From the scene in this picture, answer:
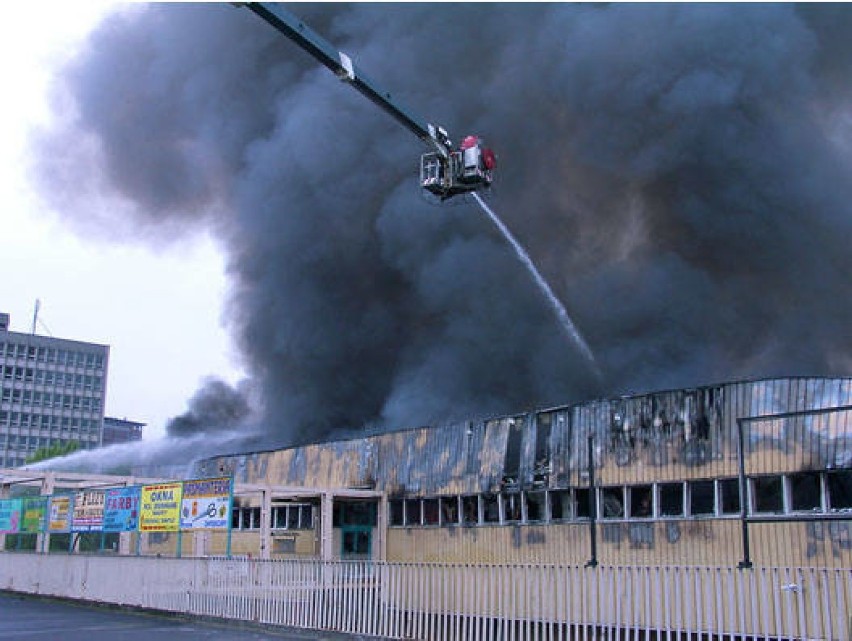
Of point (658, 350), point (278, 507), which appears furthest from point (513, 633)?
point (658, 350)

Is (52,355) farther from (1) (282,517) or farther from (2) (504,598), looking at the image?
(2) (504,598)

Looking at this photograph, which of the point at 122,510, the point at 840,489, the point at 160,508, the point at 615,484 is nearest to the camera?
the point at 840,489

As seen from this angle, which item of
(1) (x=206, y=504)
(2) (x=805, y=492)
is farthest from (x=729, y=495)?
(1) (x=206, y=504)

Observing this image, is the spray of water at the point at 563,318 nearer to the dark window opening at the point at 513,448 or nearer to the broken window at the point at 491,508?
the dark window opening at the point at 513,448

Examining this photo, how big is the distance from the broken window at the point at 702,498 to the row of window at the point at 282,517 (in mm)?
12078

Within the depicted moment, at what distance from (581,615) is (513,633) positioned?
910mm

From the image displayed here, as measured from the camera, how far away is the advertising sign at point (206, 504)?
1633 cm

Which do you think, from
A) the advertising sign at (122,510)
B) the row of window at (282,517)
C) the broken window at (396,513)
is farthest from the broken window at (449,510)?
the advertising sign at (122,510)

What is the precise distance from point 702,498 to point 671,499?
0.68 metres

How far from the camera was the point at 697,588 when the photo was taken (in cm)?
1005

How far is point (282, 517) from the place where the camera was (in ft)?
85.1

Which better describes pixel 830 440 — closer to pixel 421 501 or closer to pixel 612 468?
pixel 612 468

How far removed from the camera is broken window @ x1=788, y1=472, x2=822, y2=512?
1427cm

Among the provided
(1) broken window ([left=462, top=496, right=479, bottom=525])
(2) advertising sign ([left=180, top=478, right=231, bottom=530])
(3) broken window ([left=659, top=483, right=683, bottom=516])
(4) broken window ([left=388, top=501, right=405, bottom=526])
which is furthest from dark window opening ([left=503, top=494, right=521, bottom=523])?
(2) advertising sign ([left=180, top=478, right=231, bottom=530])
